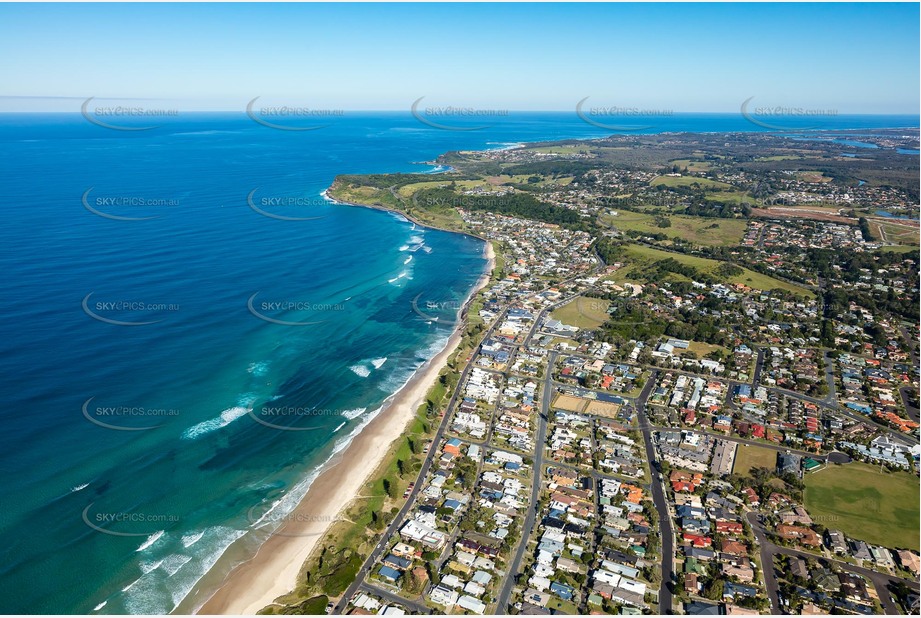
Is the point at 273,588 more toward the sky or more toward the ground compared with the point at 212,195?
more toward the ground

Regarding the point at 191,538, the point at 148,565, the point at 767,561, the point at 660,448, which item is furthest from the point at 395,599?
the point at 660,448

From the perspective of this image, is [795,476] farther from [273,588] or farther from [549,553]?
[273,588]

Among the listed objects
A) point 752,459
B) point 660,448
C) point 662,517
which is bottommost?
point 662,517

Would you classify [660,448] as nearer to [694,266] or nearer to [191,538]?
[191,538]

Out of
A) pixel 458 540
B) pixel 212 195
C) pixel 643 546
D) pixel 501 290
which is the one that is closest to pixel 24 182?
pixel 212 195

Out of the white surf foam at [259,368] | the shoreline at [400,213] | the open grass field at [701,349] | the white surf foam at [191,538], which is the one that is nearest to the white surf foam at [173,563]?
the white surf foam at [191,538]

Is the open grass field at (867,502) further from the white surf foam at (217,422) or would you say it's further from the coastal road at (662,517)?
the white surf foam at (217,422)
